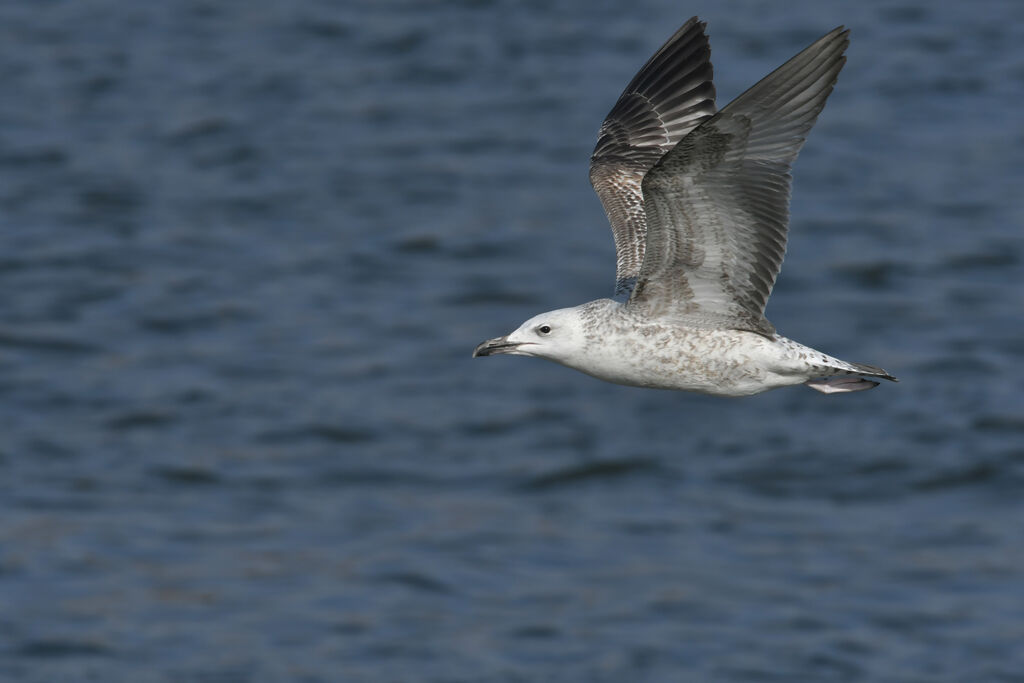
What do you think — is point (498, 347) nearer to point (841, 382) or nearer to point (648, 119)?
point (841, 382)

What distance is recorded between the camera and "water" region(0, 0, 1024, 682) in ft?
76.2

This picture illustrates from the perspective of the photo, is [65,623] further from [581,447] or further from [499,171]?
[499,171]

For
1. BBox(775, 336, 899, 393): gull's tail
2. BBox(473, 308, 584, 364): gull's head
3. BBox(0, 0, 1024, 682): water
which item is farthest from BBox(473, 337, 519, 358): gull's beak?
BBox(0, 0, 1024, 682): water

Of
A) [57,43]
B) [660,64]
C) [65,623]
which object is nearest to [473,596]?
[65,623]

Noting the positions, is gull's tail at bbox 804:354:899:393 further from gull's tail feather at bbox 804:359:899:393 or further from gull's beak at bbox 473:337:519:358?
gull's beak at bbox 473:337:519:358

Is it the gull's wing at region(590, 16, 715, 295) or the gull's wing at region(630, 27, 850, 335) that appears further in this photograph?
the gull's wing at region(590, 16, 715, 295)

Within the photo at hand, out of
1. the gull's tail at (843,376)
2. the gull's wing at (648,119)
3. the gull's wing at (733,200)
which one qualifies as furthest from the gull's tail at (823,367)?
the gull's wing at (648,119)

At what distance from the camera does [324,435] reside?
26.9 m

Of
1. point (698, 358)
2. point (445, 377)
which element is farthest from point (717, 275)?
point (445, 377)

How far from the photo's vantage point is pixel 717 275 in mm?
9820

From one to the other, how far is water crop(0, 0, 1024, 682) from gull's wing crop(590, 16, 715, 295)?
11448 millimetres

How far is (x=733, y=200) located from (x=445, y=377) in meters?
18.5

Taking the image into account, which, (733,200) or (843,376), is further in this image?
(843,376)

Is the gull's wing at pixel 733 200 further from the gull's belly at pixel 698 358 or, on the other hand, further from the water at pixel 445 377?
the water at pixel 445 377
